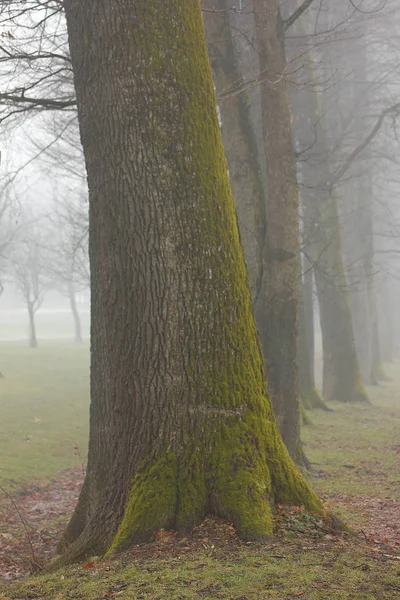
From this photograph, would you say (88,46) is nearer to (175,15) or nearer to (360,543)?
(175,15)

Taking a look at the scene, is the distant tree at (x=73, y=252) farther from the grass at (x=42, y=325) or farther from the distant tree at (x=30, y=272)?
the grass at (x=42, y=325)

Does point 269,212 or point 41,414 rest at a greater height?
point 269,212

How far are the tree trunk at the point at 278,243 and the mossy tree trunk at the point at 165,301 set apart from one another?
15.8ft

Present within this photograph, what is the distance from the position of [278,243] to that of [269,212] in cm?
55

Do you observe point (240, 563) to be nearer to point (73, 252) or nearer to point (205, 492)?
point (205, 492)

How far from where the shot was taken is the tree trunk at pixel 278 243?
10258 millimetres

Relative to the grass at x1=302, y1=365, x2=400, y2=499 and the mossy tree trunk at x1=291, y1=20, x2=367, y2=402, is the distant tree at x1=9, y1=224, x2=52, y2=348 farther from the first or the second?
the grass at x1=302, y1=365, x2=400, y2=499

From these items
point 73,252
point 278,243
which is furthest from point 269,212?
point 73,252

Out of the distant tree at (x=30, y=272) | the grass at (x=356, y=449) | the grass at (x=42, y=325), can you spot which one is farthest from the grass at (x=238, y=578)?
the grass at (x=42, y=325)

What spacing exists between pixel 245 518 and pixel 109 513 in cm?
113

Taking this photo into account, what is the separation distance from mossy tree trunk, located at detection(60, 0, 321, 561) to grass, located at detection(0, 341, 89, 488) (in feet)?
18.2

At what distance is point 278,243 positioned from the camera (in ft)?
34.3

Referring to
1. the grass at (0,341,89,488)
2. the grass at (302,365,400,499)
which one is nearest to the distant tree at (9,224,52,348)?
the grass at (0,341,89,488)

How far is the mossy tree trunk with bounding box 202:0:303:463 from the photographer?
1028 centimetres
